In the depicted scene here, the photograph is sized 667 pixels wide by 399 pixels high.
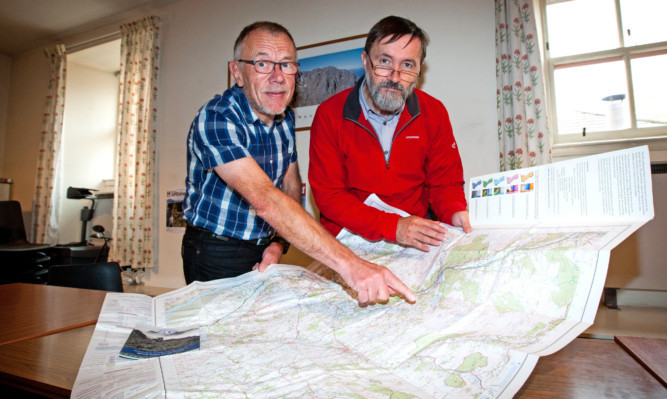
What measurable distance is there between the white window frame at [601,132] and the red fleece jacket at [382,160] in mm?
2107

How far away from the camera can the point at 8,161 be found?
5.81 meters

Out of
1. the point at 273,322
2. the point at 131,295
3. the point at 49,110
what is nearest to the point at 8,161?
the point at 49,110

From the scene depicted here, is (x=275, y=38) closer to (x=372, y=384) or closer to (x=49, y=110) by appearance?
(x=372, y=384)

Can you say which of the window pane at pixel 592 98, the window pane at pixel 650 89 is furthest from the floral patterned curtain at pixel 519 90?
the window pane at pixel 650 89

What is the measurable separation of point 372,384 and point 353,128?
1.01 m

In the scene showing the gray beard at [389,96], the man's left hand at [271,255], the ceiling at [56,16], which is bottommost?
the man's left hand at [271,255]

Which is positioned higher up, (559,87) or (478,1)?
(478,1)

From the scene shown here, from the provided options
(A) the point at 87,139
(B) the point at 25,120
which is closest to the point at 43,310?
(A) the point at 87,139

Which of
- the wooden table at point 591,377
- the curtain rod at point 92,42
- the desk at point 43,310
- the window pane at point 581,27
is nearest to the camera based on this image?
the wooden table at point 591,377

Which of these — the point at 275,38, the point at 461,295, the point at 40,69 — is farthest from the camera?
the point at 40,69

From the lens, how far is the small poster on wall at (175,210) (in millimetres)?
4148

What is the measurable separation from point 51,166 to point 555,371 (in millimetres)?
6107

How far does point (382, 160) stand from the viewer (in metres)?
1.35

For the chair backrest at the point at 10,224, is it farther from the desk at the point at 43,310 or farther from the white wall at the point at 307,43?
the desk at the point at 43,310
